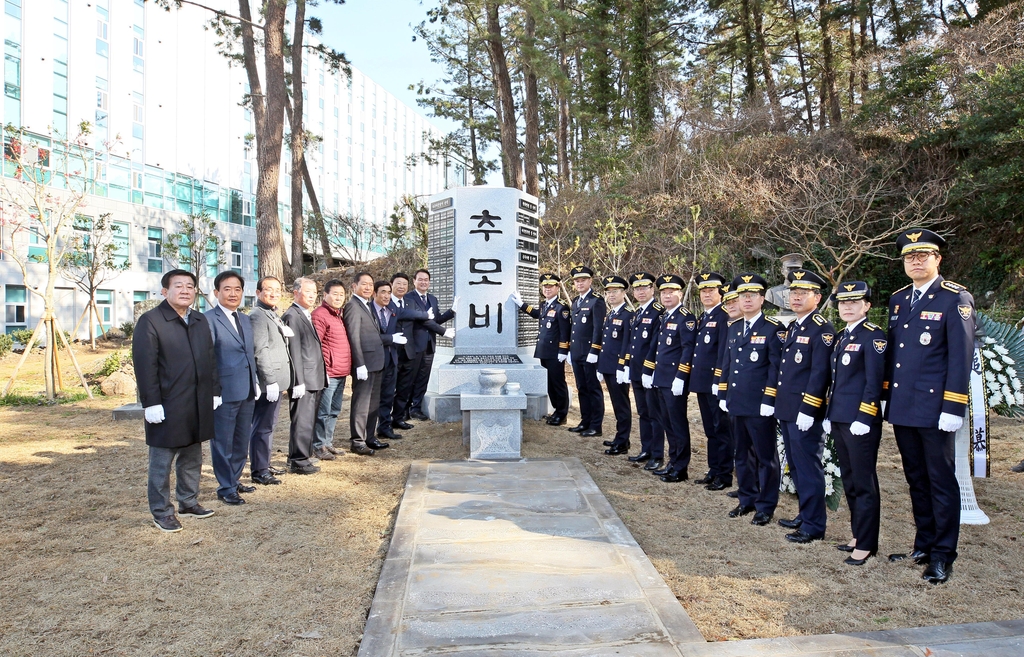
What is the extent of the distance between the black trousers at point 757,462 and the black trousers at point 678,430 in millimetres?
830

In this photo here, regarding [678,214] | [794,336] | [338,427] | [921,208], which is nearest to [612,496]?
[794,336]

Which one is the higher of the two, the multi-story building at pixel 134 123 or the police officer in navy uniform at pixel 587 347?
the multi-story building at pixel 134 123

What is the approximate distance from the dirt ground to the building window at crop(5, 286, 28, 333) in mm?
19200

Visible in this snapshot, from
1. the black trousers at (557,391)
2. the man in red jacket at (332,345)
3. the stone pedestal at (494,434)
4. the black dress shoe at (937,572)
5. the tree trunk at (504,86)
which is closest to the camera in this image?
the black dress shoe at (937,572)

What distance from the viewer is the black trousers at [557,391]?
323 inches

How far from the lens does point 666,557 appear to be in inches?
150

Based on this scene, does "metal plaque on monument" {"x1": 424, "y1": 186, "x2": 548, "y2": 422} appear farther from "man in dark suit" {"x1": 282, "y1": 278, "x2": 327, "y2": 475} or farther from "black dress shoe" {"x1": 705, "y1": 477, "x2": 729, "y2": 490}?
"black dress shoe" {"x1": 705, "y1": 477, "x2": 729, "y2": 490}

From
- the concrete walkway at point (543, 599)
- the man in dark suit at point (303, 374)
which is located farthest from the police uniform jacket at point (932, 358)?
the man in dark suit at point (303, 374)

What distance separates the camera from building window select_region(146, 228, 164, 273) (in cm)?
2595

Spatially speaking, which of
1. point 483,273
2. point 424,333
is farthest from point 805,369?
point 424,333

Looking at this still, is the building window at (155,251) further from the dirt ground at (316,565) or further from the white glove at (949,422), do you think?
the white glove at (949,422)

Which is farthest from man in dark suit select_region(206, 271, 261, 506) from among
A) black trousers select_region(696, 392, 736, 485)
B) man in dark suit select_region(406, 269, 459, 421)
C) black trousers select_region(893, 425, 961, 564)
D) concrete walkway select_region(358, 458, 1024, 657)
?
black trousers select_region(893, 425, 961, 564)

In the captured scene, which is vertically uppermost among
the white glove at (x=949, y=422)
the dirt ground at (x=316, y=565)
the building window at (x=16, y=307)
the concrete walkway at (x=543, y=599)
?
the building window at (x=16, y=307)

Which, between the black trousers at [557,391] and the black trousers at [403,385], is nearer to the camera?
the black trousers at [403,385]
